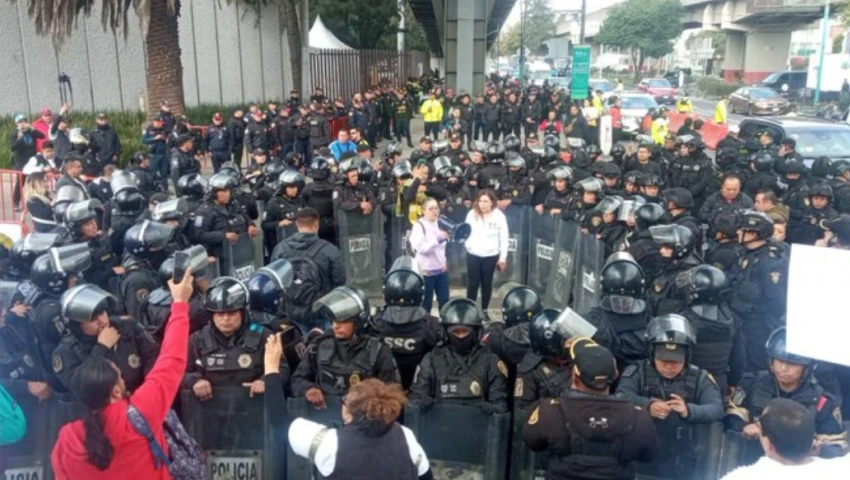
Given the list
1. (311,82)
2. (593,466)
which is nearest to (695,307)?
(593,466)

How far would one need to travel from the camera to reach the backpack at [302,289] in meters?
6.58

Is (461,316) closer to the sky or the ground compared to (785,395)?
closer to the sky

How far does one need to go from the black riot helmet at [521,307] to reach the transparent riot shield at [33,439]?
300 cm

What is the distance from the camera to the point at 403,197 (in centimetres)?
1028

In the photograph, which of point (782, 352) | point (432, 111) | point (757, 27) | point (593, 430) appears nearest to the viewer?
point (593, 430)

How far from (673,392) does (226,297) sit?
110 inches

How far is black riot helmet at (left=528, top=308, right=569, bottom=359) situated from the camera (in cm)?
472

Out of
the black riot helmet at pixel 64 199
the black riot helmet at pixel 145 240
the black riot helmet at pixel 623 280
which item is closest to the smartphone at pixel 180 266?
the black riot helmet at pixel 145 240

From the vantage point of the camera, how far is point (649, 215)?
7848 millimetres

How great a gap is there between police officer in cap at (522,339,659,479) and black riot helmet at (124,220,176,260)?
3854 mm

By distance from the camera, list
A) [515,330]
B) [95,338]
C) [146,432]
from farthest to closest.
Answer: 1. [515,330]
2. [95,338]
3. [146,432]

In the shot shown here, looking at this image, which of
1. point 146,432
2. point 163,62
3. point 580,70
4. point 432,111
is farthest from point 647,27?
point 146,432

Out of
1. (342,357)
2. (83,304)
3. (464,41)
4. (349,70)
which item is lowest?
(342,357)

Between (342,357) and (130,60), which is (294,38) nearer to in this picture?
(130,60)
